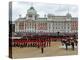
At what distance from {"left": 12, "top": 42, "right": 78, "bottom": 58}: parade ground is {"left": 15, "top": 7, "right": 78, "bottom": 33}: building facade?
17 cm

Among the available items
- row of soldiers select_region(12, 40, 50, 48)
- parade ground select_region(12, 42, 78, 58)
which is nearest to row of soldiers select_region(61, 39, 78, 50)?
parade ground select_region(12, 42, 78, 58)

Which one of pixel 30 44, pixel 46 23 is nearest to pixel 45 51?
pixel 30 44

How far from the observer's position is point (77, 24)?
203cm

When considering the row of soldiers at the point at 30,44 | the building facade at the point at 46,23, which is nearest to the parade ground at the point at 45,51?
the row of soldiers at the point at 30,44

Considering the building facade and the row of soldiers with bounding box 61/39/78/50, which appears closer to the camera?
the building facade

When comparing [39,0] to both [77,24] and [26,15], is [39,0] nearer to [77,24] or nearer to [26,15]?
[26,15]

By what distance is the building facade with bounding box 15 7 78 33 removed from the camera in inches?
71.7

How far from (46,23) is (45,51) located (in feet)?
0.93

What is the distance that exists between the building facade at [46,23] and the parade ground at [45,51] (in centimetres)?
17

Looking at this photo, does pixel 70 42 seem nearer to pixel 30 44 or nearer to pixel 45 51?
pixel 45 51

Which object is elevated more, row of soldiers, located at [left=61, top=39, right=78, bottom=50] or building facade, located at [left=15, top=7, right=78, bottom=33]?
building facade, located at [left=15, top=7, right=78, bottom=33]

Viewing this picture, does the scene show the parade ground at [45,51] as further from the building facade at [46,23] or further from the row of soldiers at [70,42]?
the building facade at [46,23]

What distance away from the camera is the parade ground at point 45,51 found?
5.89 ft

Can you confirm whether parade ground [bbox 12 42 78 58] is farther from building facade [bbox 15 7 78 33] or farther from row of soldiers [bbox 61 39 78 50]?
building facade [bbox 15 7 78 33]
